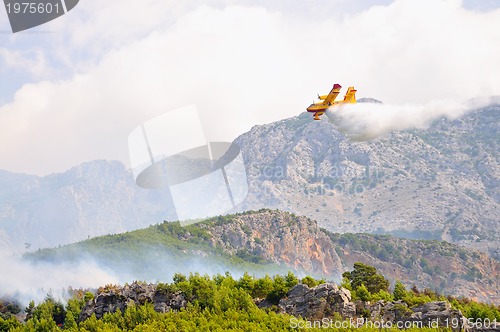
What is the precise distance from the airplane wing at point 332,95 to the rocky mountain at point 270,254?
234ft

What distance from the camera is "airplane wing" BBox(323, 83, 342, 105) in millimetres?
68750

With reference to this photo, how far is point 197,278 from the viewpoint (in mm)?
59500

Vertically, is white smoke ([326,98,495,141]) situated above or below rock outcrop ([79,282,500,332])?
above

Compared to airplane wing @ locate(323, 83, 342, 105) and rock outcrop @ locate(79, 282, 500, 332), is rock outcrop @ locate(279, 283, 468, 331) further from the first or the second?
airplane wing @ locate(323, 83, 342, 105)

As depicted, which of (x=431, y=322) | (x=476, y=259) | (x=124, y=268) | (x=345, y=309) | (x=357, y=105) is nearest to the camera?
(x=431, y=322)

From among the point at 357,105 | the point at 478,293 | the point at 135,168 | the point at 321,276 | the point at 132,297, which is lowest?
the point at 478,293

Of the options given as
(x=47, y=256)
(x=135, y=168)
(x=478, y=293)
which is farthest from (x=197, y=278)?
(x=478, y=293)

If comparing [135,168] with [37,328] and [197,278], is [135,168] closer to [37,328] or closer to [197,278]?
[197,278]

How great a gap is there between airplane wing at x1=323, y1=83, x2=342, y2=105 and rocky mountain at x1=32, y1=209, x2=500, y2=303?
234 feet

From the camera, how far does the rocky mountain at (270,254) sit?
140m

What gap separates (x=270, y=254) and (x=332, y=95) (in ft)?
348

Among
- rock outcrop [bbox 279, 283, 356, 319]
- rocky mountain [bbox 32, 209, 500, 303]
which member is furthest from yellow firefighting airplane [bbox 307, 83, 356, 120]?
rocky mountain [bbox 32, 209, 500, 303]

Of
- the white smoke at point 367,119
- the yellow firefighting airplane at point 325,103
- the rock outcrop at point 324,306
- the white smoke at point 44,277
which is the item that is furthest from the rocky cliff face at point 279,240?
the rock outcrop at point 324,306

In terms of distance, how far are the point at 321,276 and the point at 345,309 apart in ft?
415
